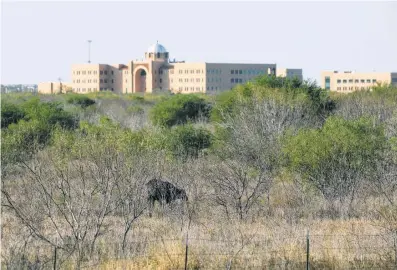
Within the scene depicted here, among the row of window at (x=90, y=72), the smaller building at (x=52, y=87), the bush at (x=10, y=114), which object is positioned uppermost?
the row of window at (x=90, y=72)

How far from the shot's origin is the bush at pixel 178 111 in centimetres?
5856

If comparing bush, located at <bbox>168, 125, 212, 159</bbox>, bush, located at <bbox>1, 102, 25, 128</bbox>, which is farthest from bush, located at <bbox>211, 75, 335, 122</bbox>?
bush, located at <bbox>1, 102, 25, 128</bbox>

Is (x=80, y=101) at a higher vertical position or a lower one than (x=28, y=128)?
higher

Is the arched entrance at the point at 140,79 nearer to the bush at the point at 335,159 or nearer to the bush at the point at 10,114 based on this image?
the bush at the point at 10,114

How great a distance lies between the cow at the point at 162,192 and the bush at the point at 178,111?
29116 mm

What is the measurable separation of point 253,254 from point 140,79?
11820cm

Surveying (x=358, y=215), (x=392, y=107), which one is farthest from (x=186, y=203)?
(x=392, y=107)

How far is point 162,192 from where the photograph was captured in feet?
86.4

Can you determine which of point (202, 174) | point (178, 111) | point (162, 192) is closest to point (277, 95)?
point (202, 174)

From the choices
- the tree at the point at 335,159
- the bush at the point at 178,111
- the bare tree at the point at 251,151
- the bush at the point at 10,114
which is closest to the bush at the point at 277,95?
the bare tree at the point at 251,151

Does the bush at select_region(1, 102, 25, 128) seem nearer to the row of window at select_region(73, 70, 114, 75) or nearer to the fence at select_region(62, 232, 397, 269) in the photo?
the fence at select_region(62, 232, 397, 269)

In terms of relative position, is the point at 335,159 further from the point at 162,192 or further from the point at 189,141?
the point at 189,141

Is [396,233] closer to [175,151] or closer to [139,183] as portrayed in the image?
[139,183]

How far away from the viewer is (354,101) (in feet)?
165
